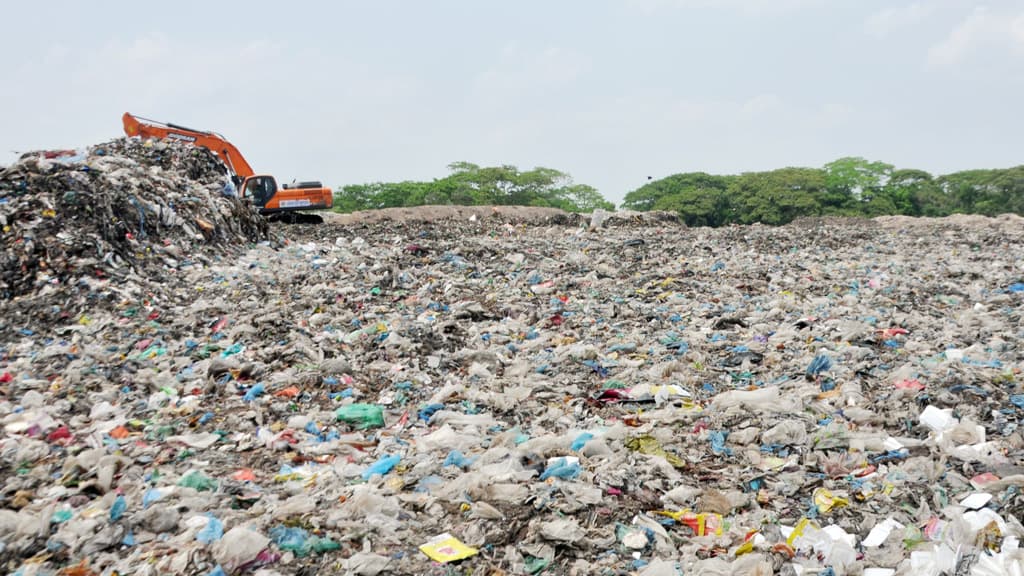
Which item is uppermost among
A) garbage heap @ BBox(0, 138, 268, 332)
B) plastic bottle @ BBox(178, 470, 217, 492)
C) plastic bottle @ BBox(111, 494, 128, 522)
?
garbage heap @ BBox(0, 138, 268, 332)

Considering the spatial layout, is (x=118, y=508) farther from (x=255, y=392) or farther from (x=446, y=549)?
(x=255, y=392)

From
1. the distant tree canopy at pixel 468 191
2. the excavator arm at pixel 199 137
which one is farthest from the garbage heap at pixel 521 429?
the distant tree canopy at pixel 468 191

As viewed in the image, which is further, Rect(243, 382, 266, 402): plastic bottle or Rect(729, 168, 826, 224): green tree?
Rect(729, 168, 826, 224): green tree

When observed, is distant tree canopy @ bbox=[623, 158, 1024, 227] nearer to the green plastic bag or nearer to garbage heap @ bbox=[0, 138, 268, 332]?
garbage heap @ bbox=[0, 138, 268, 332]

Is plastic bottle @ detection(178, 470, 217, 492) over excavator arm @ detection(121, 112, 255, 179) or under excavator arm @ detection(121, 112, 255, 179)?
under

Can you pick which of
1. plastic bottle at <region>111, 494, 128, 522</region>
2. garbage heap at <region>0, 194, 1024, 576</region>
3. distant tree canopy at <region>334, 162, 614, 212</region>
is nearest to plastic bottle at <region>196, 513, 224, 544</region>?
garbage heap at <region>0, 194, 1024, 576</region>

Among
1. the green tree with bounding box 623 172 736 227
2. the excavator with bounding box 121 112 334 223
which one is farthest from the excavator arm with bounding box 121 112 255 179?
the green tree with bounding box 623 172 736 227

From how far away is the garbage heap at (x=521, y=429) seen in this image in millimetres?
2607

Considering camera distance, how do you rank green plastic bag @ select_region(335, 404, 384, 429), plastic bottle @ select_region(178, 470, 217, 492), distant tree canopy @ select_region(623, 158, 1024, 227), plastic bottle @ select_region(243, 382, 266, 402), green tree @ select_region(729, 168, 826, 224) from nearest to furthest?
plastic bottle @ select_region(178, 470, 217, 492), green plastic bag @ select_region(335, 404, 384, 429), plastic bottle @ select_region(243, 382, 266, 402), distant tree canopy @ select_region(623, 158, 1024, 227), green tree @ select_region(729, 168, 826, 224)

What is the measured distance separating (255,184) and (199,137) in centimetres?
136

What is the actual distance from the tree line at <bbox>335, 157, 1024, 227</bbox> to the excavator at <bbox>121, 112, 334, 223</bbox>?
41.3 feet

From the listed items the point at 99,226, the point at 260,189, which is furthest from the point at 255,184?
the point at 99,226

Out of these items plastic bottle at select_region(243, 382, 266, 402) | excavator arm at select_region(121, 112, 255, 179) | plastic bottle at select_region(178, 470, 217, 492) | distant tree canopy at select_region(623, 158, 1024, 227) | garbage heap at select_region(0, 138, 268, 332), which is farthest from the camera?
distant tree canopy at select_region(623, 158, 1024, 227)

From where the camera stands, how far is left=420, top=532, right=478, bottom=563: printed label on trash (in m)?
2.55
